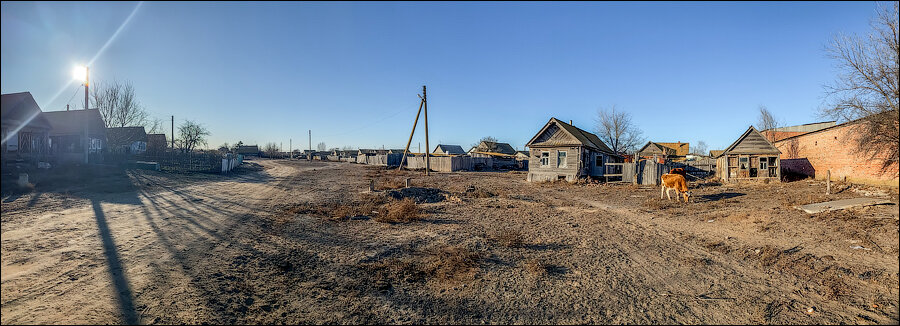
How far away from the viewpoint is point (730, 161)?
27.0 meters

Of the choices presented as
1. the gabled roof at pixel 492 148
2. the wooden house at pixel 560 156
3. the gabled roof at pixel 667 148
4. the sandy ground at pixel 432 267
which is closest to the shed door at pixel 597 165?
the wooden house at pixel 560 156

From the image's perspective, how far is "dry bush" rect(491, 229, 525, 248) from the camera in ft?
25.5

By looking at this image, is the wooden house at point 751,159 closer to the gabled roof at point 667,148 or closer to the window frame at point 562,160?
the window frame at point 562,160

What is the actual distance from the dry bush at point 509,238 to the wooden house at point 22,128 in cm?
708

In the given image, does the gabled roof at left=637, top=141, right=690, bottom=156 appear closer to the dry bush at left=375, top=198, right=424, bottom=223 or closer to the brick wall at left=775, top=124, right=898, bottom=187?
the brick wall at left=775, top=124, right=898, bottom=187

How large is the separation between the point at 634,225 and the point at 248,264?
10.2 metres

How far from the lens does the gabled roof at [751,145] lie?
2459cm

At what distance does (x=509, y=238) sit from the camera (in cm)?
827

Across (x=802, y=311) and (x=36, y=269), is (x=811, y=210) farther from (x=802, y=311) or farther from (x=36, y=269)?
(x=36, y=269)

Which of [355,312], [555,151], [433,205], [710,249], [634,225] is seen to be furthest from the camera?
[555,151]

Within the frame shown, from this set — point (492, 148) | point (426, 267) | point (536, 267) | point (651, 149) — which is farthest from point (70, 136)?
point (492, 148)

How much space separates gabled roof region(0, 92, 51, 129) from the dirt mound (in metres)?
12.7

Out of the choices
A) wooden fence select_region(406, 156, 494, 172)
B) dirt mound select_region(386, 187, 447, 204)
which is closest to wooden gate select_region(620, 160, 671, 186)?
dirt mound select_region(386, 187, 447, 204)

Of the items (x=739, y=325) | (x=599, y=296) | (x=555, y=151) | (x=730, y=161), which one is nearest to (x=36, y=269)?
(x=599, y=296)
